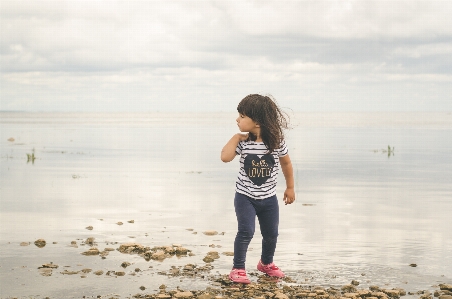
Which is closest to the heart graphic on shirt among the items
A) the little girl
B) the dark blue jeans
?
the little girl

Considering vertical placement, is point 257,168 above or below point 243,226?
above

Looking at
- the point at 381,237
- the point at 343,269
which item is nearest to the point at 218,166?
the point at 381,237

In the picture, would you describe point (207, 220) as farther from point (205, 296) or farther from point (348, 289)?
point (205, 296)

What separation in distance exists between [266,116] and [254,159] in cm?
52

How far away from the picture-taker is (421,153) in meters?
27.5

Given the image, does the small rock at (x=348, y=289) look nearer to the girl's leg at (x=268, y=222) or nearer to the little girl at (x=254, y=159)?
the little girl at (x=254, y=159)

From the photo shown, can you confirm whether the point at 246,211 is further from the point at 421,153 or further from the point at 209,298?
the point at 421,153

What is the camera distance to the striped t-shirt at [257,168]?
7.57m

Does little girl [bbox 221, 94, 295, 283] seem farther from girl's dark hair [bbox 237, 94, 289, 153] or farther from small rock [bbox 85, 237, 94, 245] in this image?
small rock [bbox 85, 237, 94, 245]

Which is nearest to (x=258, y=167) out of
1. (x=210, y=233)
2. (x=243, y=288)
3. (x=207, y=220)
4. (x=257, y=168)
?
(x=257, y=168)

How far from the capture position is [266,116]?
761cm

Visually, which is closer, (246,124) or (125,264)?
(246,124)

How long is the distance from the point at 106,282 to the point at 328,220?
5.23m

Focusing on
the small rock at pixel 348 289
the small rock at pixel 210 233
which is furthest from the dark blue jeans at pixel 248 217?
the small rock at pixel 210 233
